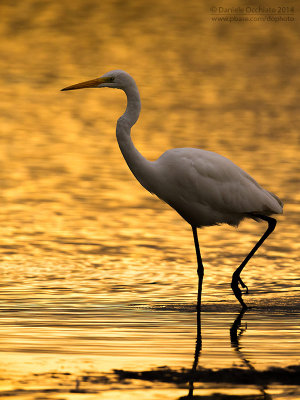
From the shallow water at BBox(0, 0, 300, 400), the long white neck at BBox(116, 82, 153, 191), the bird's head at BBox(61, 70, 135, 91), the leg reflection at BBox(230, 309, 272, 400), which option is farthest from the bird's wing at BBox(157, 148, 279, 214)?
the leg reflection at BBox(230, 309, 272, 400)

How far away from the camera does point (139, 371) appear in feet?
24.6

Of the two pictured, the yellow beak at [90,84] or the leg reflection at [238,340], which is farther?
the yellow beak at [90,84]

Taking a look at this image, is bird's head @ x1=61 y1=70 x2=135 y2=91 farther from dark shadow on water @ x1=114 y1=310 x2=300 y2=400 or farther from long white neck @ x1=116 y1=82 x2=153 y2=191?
dark shadow on water @ x1=114 y1=310 x2=300 y2=400

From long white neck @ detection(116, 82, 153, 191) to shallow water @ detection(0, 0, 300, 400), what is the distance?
1243mm

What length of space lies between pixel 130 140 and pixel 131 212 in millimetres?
5479

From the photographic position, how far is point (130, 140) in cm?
1173

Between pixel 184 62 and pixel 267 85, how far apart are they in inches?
139

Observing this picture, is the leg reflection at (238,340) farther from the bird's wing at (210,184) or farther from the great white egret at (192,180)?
the bird's wing at (210,184)

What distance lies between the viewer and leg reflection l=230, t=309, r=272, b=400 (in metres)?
6.94

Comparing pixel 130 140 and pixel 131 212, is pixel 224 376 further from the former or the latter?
pixel 131 212

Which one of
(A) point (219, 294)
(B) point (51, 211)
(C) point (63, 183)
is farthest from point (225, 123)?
(A) point (219, 294)

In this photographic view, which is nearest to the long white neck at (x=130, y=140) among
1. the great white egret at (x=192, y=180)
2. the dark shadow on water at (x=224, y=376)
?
the great white egret at (x=192, y=180)

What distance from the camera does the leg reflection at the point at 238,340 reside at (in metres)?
6.94

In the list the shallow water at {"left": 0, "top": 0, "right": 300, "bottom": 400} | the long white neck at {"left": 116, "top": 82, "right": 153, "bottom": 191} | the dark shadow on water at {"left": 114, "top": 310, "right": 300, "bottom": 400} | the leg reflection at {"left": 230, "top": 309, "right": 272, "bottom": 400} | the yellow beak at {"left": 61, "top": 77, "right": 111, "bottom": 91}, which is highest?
the yellow beak at {"left": 61, "top": 77, "right": 111, "bottom": 91}
